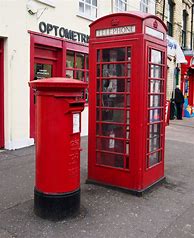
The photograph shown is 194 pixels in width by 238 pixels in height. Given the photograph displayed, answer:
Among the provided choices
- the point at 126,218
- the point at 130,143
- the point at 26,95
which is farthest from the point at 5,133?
the point at 126,218

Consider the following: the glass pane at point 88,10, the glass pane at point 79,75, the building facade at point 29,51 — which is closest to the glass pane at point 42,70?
the building facade at point 29,51

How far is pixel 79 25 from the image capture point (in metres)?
9.27

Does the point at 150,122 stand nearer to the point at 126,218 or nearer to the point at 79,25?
the point at 126,218

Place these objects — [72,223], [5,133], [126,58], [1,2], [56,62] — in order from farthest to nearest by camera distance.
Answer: [56,62] < [5,133] < [1,2] < [126,58] < [72,223]

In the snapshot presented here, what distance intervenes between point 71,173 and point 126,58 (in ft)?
5.86

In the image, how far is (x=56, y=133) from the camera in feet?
12.3

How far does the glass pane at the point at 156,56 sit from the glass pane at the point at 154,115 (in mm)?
735

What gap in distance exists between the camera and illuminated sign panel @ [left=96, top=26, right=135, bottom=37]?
4.48 meters

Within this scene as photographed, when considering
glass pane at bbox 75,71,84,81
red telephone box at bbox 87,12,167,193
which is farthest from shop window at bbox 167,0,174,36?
red telephone box at bbox 87,12,167,193

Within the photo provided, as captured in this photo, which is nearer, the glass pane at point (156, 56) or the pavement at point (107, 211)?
the pavement at point (107, 211)

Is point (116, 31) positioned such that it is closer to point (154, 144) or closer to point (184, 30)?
point (154, 144)

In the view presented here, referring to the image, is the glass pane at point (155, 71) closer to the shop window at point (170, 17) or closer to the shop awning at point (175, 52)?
the shop awning at point (175, 52)

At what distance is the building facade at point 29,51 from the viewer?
716 centimetres

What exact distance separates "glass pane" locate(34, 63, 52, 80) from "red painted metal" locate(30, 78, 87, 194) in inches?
178
